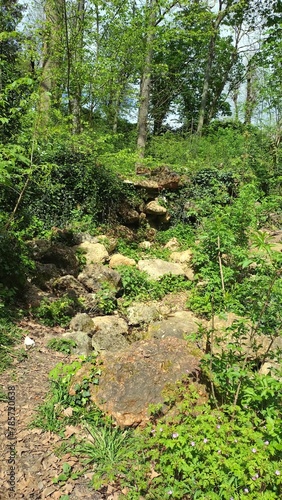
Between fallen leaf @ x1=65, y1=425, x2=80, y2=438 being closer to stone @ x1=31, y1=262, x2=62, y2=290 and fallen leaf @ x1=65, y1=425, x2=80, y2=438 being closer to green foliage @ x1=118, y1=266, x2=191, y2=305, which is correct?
stone @ x1=31, y1=262, x2=62, y2=290

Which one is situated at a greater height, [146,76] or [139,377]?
[146,76]

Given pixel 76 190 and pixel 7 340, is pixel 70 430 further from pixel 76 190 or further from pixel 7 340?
pixel 76 190

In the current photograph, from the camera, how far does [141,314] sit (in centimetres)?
575

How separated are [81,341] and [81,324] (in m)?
0.44

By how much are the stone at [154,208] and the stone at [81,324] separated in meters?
5.47

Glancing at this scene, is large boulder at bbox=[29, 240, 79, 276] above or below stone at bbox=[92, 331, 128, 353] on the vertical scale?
above

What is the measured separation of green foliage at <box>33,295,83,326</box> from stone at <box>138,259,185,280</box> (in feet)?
8.46

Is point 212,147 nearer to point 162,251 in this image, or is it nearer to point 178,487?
point 162,251

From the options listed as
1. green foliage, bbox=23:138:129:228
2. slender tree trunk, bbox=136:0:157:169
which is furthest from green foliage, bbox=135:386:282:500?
slender tree trunk, bbox=136:0:157:169

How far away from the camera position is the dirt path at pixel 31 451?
235cm

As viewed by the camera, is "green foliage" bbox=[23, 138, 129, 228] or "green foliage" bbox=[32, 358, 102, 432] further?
"green foliage" bbox=[23, 138, 129, 228]

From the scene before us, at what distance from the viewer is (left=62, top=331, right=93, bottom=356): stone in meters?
4.22

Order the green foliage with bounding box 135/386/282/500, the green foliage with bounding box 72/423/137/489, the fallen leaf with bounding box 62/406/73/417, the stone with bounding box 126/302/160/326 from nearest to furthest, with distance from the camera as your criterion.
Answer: the green foliage with bounding box 135/386/282/500, the green foliage with bounding box 72/423/137/489, the fallen leaf with bounding box 62/406/73/417, the stone with bounding box 126/302/160/326

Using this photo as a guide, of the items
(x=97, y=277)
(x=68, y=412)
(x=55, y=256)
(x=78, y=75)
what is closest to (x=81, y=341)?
(x=68, y=412)
